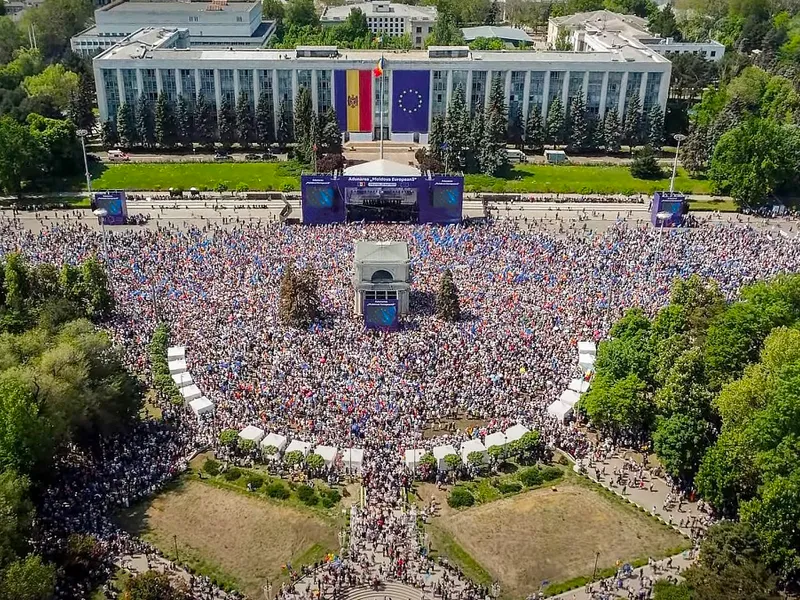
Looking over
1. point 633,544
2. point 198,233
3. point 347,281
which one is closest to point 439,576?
point 633,544

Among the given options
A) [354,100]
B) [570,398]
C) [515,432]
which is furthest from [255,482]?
[354,100]

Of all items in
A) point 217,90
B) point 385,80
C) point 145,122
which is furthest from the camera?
point 385,80

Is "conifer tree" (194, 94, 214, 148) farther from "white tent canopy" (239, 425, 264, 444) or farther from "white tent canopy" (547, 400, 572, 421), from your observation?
"white tent canopy" (547, 400, 572, 421)

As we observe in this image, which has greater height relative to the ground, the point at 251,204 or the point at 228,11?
the point at 228,11

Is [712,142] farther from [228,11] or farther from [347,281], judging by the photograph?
[228,11]

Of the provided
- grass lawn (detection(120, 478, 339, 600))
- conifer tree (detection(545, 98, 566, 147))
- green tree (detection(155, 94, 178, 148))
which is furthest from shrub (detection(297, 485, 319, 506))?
conifer tree (detection(545, 98, 566, 147))

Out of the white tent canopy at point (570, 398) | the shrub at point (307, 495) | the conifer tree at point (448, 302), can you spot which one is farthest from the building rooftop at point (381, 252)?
the shrub at point (307, 495)

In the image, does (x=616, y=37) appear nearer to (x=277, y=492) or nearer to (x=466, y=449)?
(x=466, y=449)
